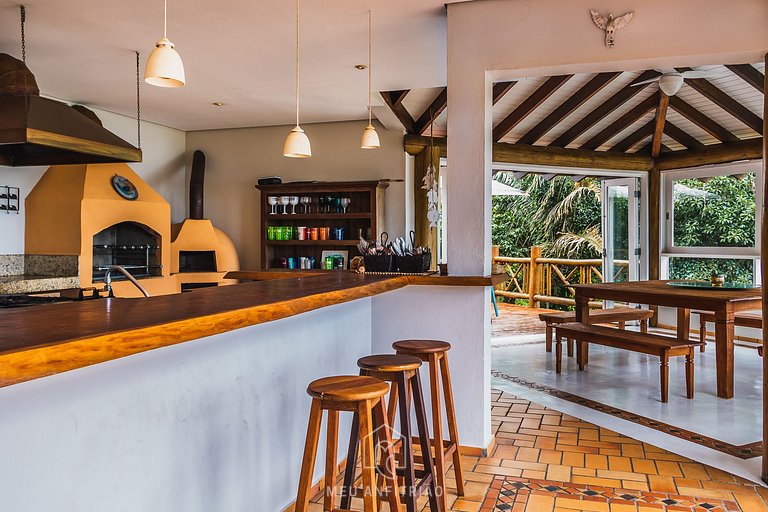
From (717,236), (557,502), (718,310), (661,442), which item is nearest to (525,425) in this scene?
(661,442)

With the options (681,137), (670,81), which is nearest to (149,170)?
(670,81)

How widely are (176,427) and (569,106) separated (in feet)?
19.6

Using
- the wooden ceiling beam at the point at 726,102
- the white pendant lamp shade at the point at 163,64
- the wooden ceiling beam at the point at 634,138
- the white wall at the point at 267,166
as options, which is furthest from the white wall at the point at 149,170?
the wooden ceiling beam at the point at 726,102

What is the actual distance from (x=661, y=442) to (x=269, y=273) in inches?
108

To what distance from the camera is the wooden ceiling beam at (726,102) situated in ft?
21.2

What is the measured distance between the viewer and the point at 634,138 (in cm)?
770

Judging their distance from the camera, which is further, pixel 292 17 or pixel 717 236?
pixel 717 236

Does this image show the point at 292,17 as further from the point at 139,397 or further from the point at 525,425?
the point at 525,425

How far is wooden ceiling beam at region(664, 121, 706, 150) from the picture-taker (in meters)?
7.36

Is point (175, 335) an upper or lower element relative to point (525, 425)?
upper

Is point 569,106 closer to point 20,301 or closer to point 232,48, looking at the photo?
point 232,48

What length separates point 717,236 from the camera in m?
7.27

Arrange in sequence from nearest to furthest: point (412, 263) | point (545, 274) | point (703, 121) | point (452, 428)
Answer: point (452, 428), point (412, 263), point (703, 121), point (545, 274)

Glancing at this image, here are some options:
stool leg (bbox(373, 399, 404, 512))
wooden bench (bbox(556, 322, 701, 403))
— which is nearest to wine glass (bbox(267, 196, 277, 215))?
wooden bench (bbox(556, 322, 701, 403))
